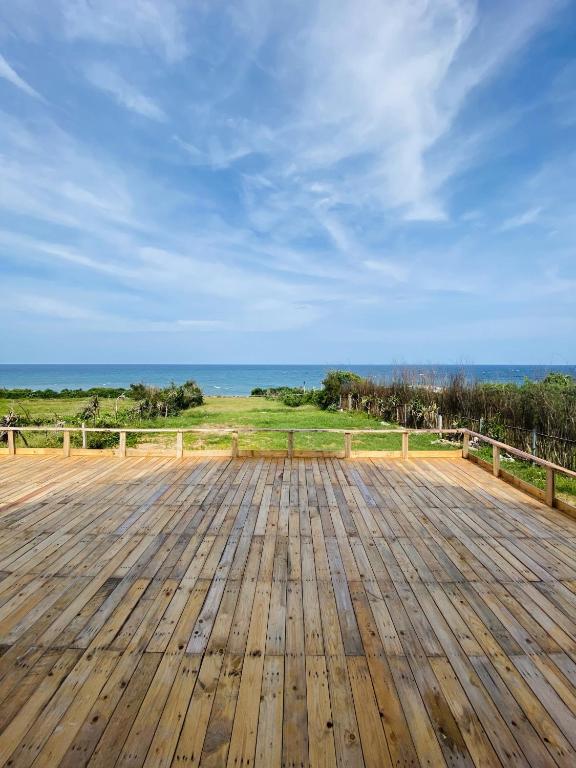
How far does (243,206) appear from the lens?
53.8ft

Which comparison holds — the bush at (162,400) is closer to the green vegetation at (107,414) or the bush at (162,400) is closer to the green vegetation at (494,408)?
the green vegetation at (107,414)

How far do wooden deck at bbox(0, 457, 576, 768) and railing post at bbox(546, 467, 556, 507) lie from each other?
10cm

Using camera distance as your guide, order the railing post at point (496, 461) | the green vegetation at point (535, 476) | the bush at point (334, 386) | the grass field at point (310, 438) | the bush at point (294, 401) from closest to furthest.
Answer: the railing post at point (496, 461)
the green vegetation at point (535, 476)
the grass field at point (310, 438)
the bush at point (334, 386)
the bush at point (294, 401)

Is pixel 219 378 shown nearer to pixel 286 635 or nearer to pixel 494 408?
pixel 494 408

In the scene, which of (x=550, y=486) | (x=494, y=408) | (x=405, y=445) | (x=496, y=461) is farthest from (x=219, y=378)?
(x=550, y=486)

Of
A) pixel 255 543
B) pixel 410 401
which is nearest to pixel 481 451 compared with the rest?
pixel 410 401

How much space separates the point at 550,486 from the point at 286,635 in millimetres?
3478

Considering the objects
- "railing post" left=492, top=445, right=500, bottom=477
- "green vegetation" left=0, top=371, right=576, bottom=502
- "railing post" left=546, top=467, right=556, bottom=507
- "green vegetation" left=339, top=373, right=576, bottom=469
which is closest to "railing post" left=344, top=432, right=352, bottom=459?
"green vegetation" left=0, top=371, right=576, bottom=502

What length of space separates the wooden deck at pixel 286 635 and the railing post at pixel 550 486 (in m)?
0.10

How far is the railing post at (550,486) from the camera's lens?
3859 mm

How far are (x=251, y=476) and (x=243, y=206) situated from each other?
580 inches

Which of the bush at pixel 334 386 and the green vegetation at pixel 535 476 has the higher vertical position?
the bush at pixel 334 386

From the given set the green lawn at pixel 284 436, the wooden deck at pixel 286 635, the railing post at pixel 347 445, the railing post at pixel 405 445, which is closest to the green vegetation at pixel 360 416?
the green lawn at pixel 284 436

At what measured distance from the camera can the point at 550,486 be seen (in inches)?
154
